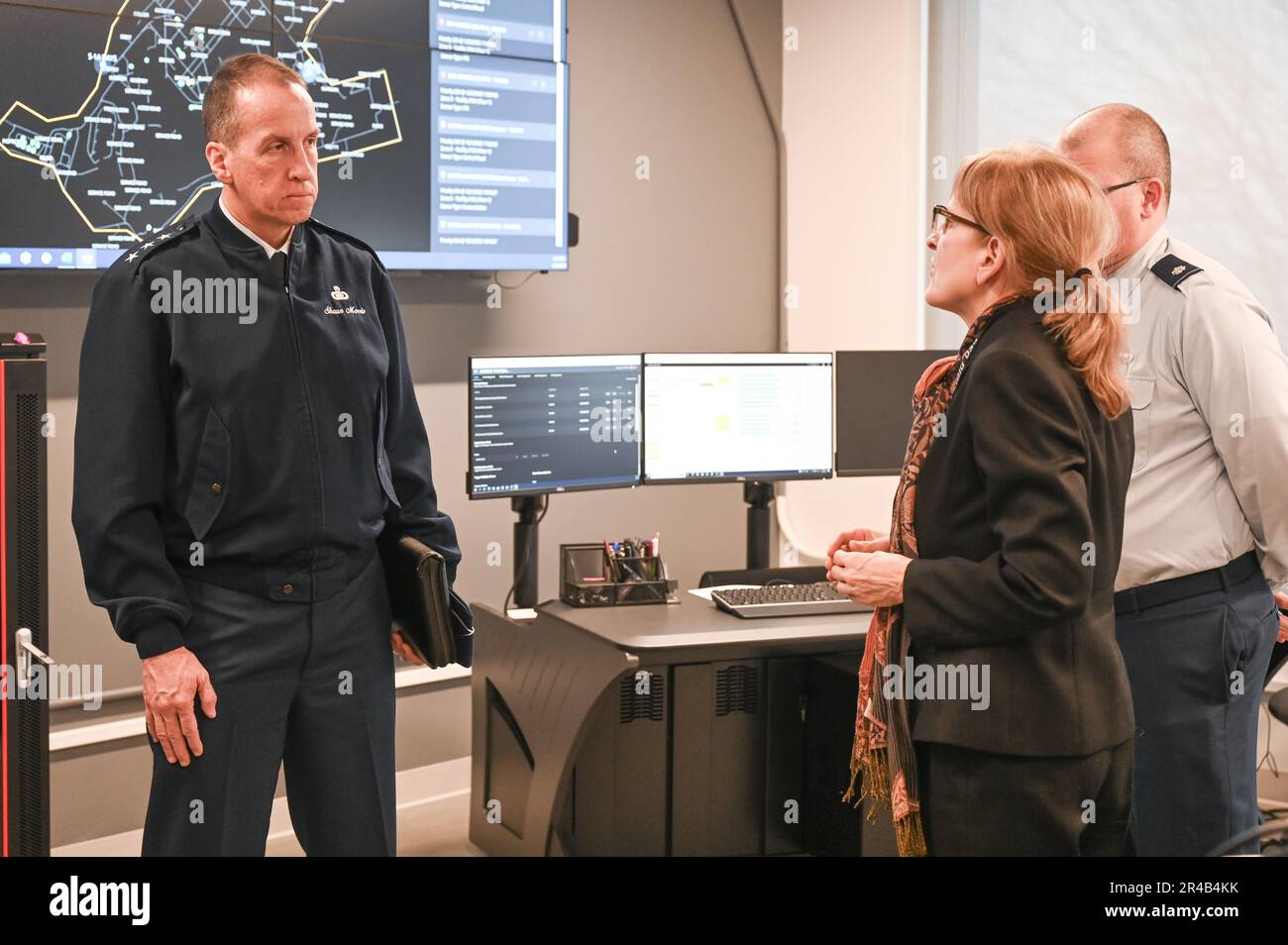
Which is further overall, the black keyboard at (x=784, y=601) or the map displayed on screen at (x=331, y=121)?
the black keyboard at (x=784, y=601)

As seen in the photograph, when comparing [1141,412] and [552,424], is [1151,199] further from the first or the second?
[552,424]

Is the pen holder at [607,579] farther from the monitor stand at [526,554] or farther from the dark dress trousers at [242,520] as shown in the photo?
the dark dress trousers at [242,520]

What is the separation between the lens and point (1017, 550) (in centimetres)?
146

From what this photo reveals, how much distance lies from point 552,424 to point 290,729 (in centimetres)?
136

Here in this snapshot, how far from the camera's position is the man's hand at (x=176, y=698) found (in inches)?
70.6

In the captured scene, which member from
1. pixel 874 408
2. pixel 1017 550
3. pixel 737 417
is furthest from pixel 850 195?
pixel 1017 550

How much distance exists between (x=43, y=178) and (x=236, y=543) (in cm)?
144

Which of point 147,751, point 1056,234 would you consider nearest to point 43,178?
point 147,751

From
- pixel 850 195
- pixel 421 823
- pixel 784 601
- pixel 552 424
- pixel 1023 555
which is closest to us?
pixel 1023 555

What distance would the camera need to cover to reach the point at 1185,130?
3537 mm

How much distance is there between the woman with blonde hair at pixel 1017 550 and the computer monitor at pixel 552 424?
160cm

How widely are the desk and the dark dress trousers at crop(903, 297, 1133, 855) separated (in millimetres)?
1265

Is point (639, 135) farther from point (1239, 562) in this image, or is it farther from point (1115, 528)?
point (1115, 528)

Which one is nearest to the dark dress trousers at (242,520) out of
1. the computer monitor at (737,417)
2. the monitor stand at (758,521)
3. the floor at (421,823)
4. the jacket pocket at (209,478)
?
the jacket pocket at (209,478)
